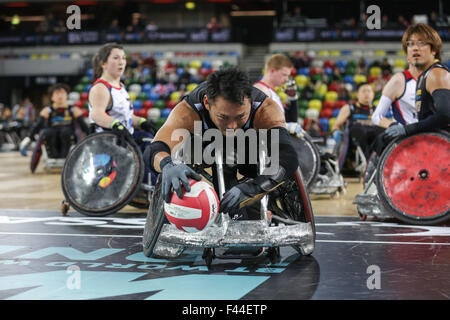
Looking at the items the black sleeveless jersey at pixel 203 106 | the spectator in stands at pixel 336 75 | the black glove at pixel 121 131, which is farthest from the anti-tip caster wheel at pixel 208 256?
the spectator in stands at pixel 336 75

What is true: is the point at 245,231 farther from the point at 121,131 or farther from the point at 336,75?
the point at 336,75

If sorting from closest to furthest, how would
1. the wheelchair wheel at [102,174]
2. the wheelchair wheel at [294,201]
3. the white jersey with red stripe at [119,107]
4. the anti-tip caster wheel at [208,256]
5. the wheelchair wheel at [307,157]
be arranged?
1. the anti-tip caster wheel at [208,256]
2. the wheelchair wheel at [294,201]
3. the wheelchair wheel at [102,174]
4. the white jersey with red stripe at [119,107]
5. the wheelchair wheel at [307,157]

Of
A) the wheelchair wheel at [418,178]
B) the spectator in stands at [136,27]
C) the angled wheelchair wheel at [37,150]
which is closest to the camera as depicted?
the wheelchair wheel at [418,178]

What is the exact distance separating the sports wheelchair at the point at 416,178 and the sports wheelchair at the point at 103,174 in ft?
8.14

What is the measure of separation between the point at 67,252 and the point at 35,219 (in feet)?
6.86

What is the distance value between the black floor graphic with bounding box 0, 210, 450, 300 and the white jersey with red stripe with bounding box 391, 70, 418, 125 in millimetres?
1341

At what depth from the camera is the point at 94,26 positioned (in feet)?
116

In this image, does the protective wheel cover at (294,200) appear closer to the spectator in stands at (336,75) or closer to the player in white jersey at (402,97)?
the player in white jersey at (402,97)

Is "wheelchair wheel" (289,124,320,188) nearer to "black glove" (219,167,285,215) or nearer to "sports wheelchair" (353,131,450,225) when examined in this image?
"sports wheelchair" (353,131,450,225)

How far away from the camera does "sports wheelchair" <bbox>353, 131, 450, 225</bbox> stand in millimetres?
6062

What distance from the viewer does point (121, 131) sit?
6.80 metres

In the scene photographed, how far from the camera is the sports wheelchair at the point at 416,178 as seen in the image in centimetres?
606

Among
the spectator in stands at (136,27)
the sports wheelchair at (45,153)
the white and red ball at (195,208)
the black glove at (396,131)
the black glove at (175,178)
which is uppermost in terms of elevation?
the spectator in stands at (136,27)
